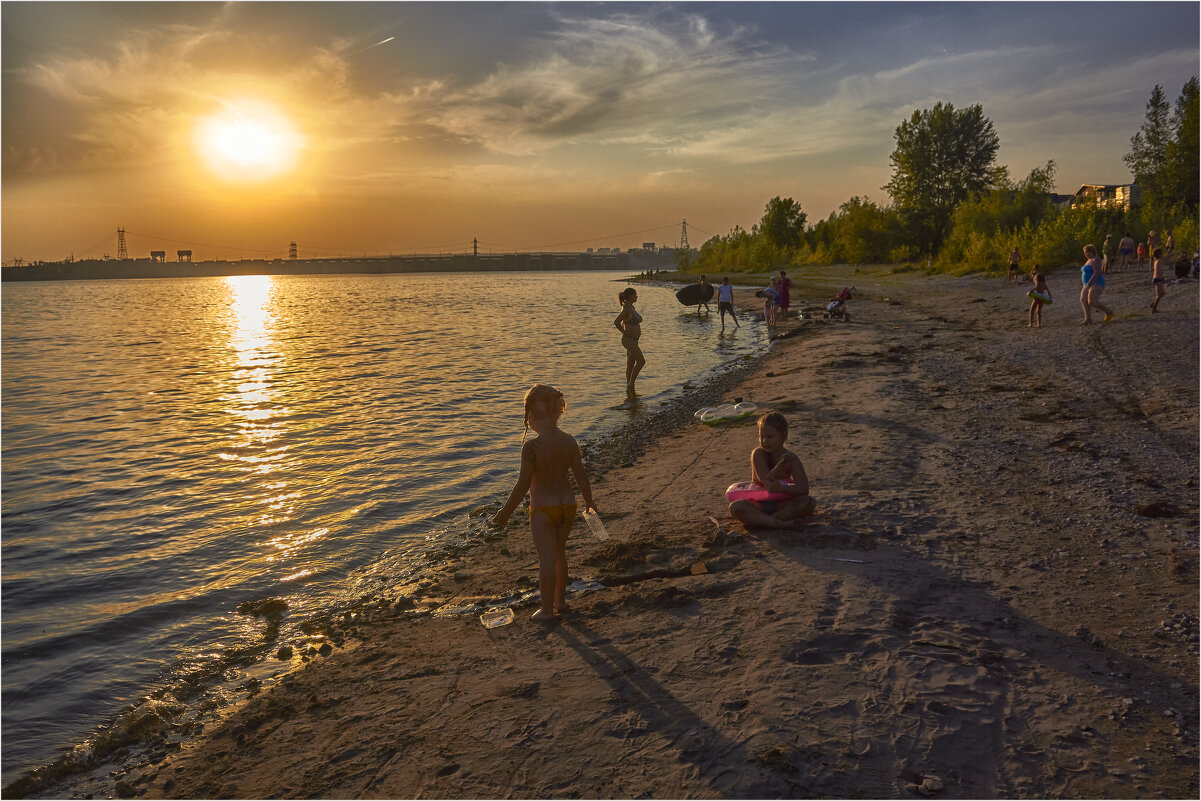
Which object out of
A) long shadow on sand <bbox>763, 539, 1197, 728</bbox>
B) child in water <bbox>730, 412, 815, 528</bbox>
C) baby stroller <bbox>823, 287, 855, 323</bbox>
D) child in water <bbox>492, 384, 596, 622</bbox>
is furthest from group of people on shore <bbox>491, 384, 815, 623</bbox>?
baby stroller <bbox>823, 287, 855, 323</bbox>

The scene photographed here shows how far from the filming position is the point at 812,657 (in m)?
4.46

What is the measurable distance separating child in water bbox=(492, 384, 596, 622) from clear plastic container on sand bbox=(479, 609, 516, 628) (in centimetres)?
26

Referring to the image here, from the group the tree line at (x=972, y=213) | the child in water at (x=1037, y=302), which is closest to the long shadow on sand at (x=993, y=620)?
the child in water at (x=1037, y=302)

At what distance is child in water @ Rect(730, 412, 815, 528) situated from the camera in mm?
6715

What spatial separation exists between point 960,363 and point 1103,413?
547cm

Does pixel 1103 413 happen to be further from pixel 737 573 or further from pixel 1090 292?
pixel 1090 292

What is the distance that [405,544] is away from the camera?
8.16 m

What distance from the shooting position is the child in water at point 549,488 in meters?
5.38

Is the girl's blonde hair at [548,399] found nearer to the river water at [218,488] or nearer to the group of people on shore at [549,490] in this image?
the group of people on shore at [549,490]

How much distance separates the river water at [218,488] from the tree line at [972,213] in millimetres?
26729

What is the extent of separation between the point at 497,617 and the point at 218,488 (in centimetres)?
716

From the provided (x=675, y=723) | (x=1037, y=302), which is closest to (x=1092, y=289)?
(x=1037, y=302)

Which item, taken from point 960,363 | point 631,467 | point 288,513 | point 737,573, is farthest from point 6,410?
point 960,363

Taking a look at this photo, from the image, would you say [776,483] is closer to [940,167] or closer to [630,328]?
[630,328]
